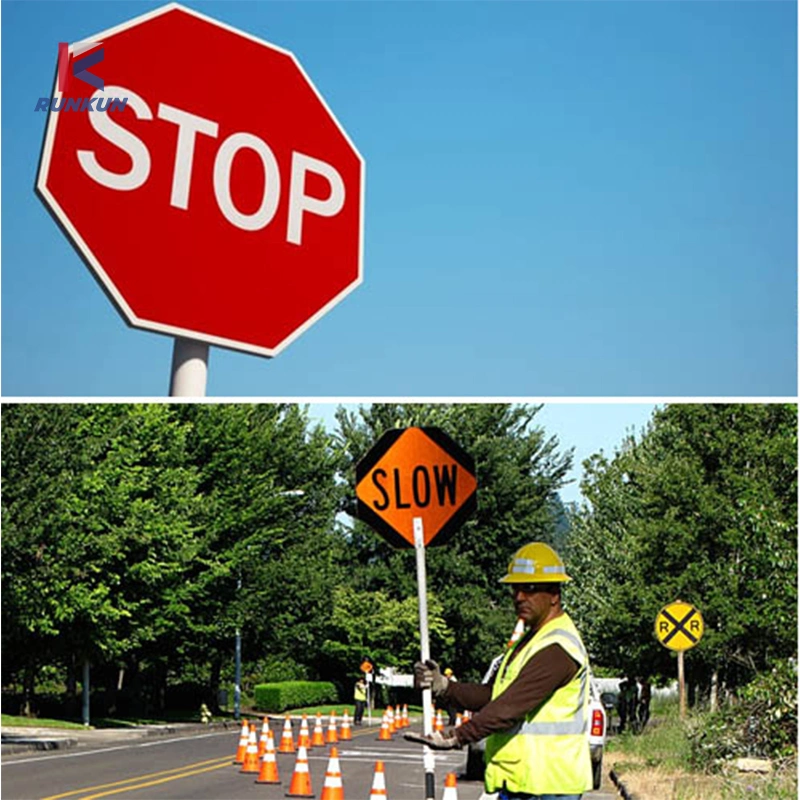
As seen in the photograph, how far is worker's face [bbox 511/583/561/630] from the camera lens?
5457 millimetres

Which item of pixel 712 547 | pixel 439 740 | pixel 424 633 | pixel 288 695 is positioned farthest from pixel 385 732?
pixel 439 740

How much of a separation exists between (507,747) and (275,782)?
15239 mm

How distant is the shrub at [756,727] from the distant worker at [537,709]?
11924mm

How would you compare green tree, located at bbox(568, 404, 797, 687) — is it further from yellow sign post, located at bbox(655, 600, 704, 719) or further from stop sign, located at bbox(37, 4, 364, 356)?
stop sign, located at bbox(37, 4, 364, 356)

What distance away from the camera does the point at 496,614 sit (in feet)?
238

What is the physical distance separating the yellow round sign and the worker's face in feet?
61.1

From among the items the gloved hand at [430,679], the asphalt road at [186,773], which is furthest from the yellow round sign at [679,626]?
the gloved hand at [430,679]

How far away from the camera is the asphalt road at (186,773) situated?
1811cm

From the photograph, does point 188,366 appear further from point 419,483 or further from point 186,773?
point 186,773

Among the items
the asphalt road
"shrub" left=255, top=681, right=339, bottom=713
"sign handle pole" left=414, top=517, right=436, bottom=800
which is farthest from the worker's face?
"shrub" left=255, top=681, right=339, bottom=713

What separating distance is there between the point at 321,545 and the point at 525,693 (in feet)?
191

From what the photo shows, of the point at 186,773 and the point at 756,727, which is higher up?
the point at 756,727

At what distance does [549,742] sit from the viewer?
532 centimetres

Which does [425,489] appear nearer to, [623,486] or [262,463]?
[623,486]
